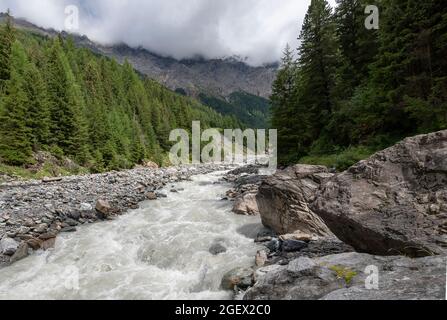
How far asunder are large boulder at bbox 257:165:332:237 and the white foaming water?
1.61 metres

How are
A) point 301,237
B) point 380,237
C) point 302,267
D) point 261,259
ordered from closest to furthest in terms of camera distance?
1. point 302,267
2. point 380,237
3. point 261,259
4. point 301,237

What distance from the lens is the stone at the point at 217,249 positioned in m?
11.0

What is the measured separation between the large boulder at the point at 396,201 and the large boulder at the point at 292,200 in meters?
3.58

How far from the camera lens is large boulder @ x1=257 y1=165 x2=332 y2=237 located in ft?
38.2

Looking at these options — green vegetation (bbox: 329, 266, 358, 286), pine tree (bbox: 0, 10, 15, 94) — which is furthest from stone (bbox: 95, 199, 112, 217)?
pine tree (bbox: 0, 10, 15, 94)

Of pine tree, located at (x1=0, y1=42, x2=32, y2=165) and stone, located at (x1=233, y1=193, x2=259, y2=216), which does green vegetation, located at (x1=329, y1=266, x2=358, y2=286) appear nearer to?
stone, located at (x1=233, y1=193, x2=259, y2=216)

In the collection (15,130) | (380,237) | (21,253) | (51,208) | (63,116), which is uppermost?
(63,116)

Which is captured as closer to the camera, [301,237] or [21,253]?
[301,237]

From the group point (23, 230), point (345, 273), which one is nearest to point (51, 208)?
point (23, 230)

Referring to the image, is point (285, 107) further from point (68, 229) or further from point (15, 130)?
point (15, 130)

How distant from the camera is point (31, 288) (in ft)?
29.4

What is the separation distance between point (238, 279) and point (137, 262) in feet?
15.1

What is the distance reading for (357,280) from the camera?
5.61 m

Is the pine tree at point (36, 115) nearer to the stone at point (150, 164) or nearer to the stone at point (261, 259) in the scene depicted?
the stone at point (150, 164)
